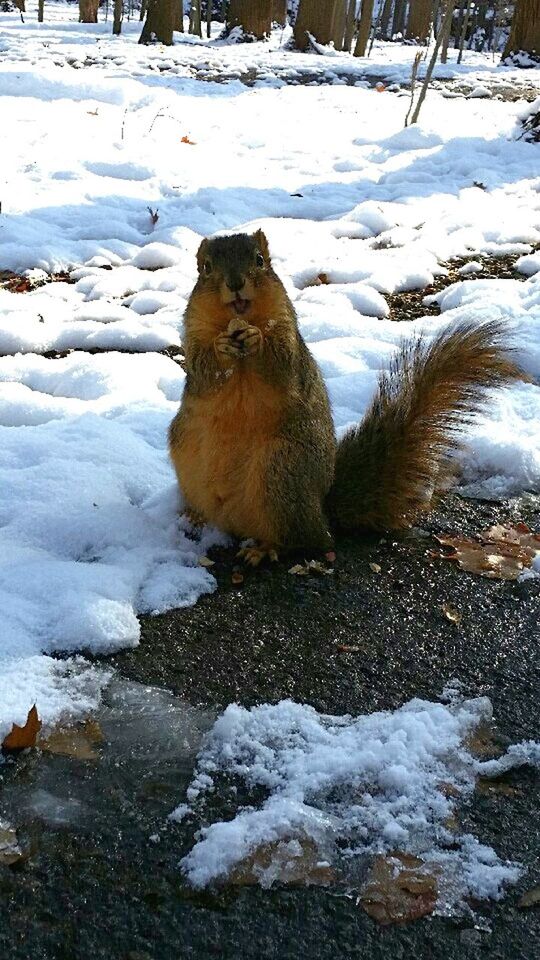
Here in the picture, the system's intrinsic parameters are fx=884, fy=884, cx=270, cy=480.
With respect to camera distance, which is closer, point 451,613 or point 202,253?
point 451,613

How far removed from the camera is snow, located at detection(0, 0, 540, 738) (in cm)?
293

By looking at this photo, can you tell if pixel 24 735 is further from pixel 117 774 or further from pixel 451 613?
pixel 451 613

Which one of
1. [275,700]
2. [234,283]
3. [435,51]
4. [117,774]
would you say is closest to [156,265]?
[234,283]

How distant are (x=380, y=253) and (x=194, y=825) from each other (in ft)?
17.9

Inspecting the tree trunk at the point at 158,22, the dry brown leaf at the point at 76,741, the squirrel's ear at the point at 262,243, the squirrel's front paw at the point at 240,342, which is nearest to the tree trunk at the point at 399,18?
the tree trunk at the point at 158,22

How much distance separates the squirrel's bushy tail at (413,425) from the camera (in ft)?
10.2

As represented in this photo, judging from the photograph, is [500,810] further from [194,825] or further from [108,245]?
[108,245]

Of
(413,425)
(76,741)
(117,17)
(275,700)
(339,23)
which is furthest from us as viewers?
(339,23)

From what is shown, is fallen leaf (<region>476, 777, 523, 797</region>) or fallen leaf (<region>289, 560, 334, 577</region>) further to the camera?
fallen leaf (<region>289, 560, 334, 577</region>)

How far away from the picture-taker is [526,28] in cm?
1717

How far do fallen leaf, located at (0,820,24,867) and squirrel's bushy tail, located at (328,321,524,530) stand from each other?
169cm

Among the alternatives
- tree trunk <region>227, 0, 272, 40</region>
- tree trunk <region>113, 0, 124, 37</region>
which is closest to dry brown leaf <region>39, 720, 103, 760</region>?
tree trunk <region>113, 0, 124, 37</region>

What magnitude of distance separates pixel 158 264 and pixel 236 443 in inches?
145

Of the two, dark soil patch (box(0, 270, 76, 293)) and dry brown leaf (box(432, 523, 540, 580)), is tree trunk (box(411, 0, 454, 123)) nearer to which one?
dark soil patch (box(0, 270, 76, 293))
